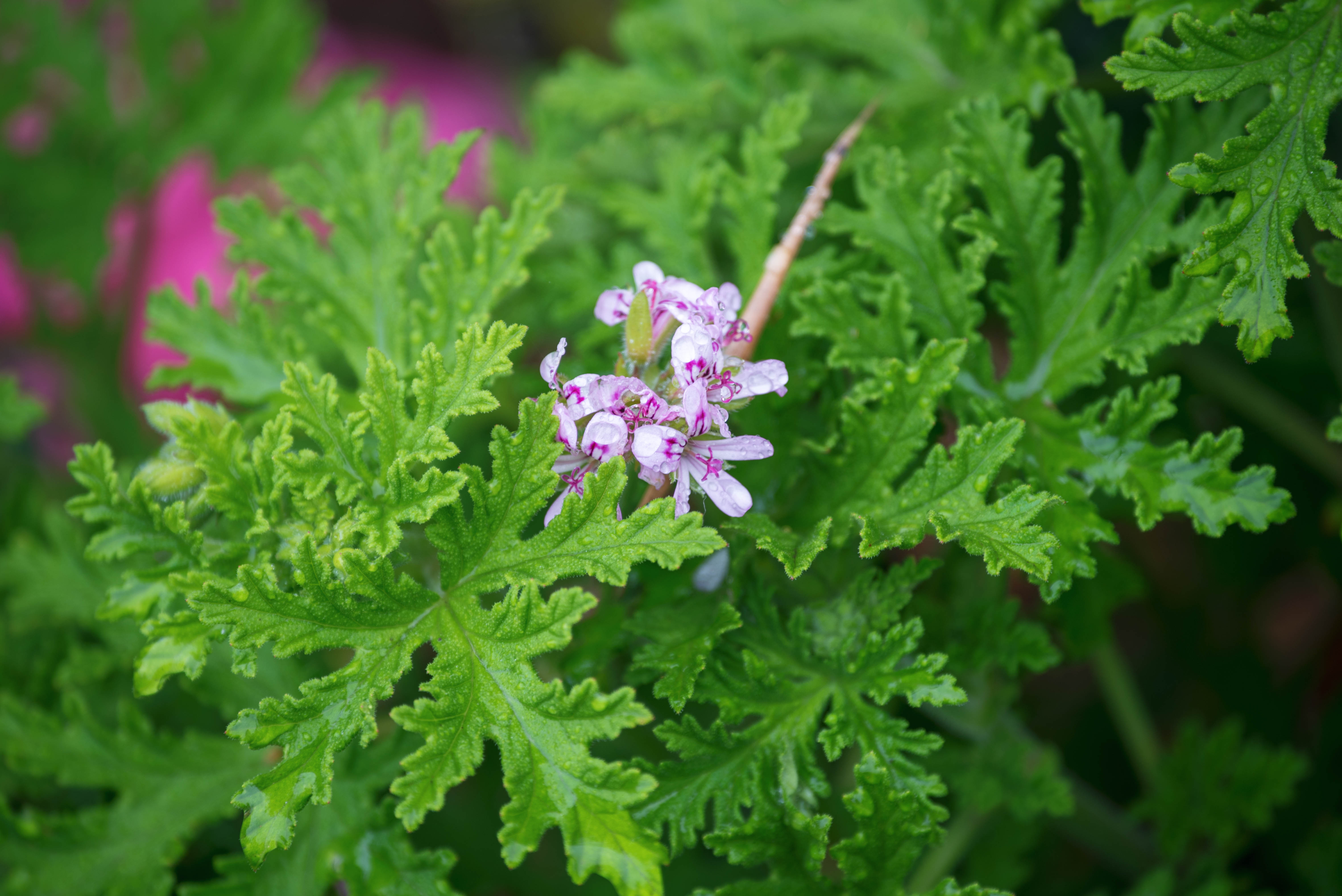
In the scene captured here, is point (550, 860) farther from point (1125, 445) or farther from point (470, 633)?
point (1125, 445)

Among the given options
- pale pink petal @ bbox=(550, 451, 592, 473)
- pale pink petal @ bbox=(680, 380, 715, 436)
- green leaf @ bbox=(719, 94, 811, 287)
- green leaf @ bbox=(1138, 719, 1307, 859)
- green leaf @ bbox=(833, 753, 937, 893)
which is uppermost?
green leaf @ bbox=(719, 94, 811, 287)

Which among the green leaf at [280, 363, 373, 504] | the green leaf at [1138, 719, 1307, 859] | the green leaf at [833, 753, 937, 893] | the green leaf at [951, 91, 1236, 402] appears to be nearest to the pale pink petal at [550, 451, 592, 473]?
the green leaf at [280, 363, 373, 504]

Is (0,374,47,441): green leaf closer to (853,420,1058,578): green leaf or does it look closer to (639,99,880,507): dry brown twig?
(639,99,880,507): dry brown twig

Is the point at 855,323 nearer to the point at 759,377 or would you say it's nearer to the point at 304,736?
the point at 759,377

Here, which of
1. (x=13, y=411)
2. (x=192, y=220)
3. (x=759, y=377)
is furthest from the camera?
(x=192, y=220)

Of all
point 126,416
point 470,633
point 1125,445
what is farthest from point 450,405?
point 126,416

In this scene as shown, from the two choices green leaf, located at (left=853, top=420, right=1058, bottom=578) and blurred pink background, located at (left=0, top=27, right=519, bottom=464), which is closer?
green leaf, located at (left=853, top=420, right=1058, bottom=578)

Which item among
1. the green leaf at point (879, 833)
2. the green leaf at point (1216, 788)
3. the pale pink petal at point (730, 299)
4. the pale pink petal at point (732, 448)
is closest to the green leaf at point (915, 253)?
the pale pink petal at point (730, 299)

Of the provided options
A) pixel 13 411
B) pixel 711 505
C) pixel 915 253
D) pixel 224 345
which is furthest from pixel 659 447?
pixel 13 411

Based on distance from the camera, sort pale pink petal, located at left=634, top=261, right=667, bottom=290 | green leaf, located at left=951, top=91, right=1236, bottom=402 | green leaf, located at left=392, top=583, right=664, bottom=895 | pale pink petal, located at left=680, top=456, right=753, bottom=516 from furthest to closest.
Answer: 1. green leaf, located at left=951, top=91, right=1236, bottom=402
2. pale pink petal, located at left=634, top=261, right=667, bottom=290
3. pale pink petal, located at left=680, top=456, right=753, bottom=516
4. green leaf, located at left=392, top=583, right=664, bottom=895
